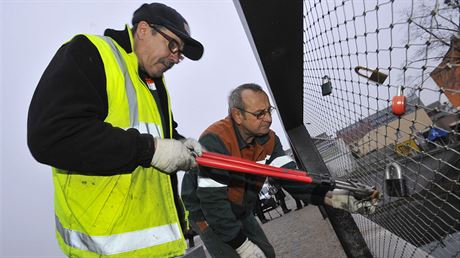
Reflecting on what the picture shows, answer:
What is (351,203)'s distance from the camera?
2.42m

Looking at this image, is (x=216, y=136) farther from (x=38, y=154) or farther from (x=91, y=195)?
(x=38, y=154)

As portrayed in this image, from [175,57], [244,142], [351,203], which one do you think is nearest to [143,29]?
[175,57]

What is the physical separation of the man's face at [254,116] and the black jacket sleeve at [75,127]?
1.51m

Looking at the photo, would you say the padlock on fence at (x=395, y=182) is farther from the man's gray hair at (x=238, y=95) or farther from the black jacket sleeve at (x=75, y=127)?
the black jacket sleeve at (x=75, y=127)

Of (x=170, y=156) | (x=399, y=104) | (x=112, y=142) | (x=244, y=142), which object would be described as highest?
(x=112, y=142)

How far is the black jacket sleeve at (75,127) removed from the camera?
1212 millimetres

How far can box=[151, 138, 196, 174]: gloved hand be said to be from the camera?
150 centimetres

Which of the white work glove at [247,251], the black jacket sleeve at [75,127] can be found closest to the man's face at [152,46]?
the black jacket sleeve at [75,127]

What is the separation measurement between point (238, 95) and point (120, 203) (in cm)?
171

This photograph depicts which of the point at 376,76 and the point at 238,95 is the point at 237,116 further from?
the point at 376,76

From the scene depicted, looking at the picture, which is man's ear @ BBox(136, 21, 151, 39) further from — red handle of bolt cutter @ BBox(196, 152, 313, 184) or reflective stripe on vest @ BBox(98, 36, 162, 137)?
red handle of bolt cutter @ BBox(196, 152, 313, 184)

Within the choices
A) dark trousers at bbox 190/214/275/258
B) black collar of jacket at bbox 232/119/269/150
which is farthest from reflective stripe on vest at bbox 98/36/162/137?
dark trousers at bbox 190/214/275/258

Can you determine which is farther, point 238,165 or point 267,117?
point 267,117

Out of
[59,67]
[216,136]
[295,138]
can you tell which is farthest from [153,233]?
[295,138]
